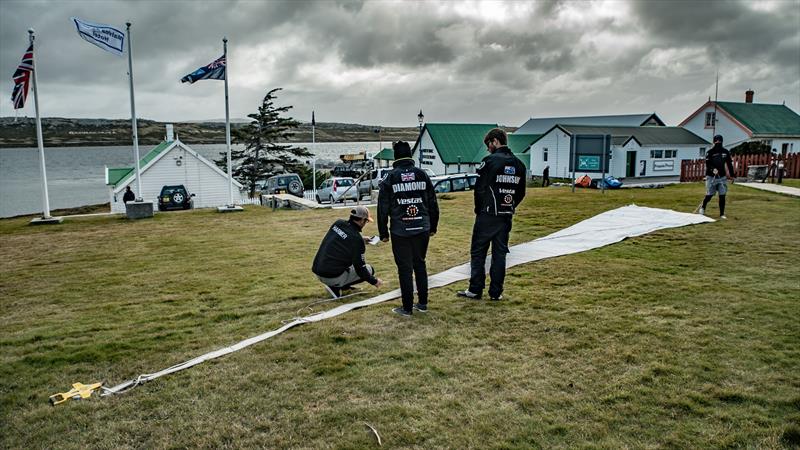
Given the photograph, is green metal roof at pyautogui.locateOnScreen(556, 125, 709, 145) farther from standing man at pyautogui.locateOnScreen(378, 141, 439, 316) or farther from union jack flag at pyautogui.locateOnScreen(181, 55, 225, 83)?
standing man at pyautogui.locateOnScreen(378, 141, 439, 316)

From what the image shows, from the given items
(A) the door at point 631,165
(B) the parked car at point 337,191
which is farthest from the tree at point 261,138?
(A) the door at point 631,165

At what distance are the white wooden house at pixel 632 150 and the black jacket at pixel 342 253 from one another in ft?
107

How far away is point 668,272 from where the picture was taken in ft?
27.9

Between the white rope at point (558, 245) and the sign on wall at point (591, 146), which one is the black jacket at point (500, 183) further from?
the sign on wall at point (591, 146)

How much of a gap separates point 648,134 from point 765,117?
592 inches

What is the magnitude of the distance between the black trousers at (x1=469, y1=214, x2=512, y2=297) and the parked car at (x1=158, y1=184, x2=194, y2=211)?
2821 centimetres

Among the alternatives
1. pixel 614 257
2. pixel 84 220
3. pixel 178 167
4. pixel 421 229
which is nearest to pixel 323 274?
pixel 421 229

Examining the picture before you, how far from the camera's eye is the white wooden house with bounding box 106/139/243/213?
33.0 m

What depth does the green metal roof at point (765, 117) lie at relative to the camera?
4469 cm

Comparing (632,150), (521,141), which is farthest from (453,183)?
(521,141)

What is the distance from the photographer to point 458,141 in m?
48.4

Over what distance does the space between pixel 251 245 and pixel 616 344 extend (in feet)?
30.6

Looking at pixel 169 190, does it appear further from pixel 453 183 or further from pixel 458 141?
pixel 458 141

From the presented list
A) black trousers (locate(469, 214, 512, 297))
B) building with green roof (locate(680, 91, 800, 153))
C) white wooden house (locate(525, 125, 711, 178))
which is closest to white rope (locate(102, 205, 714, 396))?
black trousers (locate(469, 214, 512, 297))
